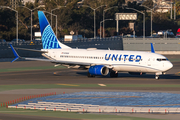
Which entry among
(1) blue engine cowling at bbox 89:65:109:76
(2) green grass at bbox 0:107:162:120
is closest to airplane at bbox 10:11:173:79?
(1) blue engine cowling at bbox 89:65:109:76

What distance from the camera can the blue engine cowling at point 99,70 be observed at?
47281 millimetres

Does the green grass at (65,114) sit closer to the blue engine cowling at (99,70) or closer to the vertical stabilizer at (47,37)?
the blue engine cowling at (99,70)

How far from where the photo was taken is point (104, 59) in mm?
49344

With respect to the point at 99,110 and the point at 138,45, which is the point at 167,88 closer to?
the point at 99,110

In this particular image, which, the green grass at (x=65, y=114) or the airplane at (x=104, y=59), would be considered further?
the airplane at (x=104, y=59)

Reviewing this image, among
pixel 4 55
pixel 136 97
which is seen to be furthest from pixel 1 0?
pixel 136 97

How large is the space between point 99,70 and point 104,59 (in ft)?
8.41

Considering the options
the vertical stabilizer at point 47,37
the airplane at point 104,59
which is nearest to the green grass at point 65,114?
the airplane at point 104,59

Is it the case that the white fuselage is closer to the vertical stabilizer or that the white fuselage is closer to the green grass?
the vertical stabilizer

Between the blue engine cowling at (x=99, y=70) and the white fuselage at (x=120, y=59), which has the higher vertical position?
the white fuselage at (x=120, y=59)

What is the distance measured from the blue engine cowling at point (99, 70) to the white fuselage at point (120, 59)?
0.88m

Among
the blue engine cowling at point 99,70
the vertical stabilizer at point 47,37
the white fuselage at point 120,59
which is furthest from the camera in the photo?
the vertical stabilizer at point 47,37

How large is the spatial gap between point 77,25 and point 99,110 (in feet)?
534

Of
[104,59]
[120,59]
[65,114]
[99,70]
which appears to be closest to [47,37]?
[104,59]
